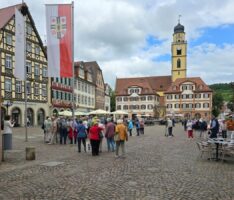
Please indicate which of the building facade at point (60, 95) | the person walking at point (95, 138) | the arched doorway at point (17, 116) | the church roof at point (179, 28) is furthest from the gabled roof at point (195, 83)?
the person walking at point (95, 138)

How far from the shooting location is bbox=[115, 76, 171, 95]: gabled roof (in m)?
91.9

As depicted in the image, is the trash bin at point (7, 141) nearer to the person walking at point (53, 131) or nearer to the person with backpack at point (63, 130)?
the person walking at point (53, 131)

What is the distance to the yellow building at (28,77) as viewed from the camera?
38047 millimetres

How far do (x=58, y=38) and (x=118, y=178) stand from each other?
10388mm

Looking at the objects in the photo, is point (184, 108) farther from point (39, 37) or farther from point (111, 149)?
point (111, 149)

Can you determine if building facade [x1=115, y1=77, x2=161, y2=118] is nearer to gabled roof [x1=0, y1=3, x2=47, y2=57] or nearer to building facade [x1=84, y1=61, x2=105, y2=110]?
building facade [x1=84, y1=61, x2=105, y2=110]

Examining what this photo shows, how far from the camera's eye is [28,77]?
140ft

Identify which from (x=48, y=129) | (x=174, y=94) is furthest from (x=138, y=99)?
(x=48, y=129)

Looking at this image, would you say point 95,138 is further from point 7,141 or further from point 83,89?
point 83,89

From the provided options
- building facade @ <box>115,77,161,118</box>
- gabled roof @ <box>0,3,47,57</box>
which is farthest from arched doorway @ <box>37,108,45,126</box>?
building facade @ <box>115,77,161,118</box>

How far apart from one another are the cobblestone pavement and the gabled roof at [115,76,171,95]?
258ft

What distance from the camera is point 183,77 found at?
96250mm

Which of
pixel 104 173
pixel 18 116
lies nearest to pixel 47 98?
pixel 18 116

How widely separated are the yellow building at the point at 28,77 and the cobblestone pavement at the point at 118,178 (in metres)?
26.0
